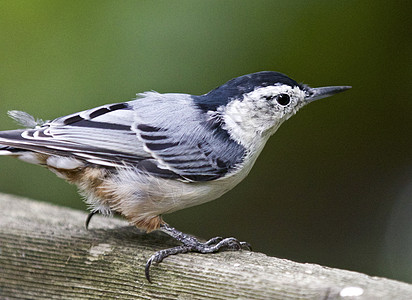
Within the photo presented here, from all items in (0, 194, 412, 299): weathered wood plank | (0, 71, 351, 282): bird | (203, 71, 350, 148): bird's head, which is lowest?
(0, 194, 412, 299): weathered wood plank

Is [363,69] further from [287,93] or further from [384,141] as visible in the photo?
[287,93]

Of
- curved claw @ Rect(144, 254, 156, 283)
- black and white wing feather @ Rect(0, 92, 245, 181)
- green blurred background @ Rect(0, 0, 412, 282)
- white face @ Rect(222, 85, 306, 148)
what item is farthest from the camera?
green blurred background @ Rect(0, 0, 412, 282)

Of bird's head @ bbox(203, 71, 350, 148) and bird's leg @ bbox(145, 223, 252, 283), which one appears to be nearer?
bird's leg @ bbox(145, 223, 252, 283)

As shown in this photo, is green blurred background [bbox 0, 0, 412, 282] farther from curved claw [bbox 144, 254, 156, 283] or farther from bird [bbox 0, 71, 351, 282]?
curved claw [bbox 144, 254, 156, 283]

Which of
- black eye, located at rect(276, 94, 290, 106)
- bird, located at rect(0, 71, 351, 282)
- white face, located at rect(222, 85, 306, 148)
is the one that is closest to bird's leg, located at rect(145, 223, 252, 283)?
bird, located at rect(0, 71, 351, 282)

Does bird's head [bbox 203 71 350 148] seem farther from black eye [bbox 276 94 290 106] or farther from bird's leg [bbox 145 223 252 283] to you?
bird's leg [bbox 145 223 252 283]

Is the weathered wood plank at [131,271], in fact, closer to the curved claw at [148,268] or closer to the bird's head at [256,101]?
the curved claw at [148,268]

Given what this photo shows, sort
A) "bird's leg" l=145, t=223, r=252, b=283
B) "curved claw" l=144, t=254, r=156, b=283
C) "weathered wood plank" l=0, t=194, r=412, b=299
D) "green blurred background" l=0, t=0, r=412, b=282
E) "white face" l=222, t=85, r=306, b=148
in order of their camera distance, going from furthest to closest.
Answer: "green blurred background" l=0, t=0, r=412, b=282, "white face" l=222, t=85, r=306, b=148, "bird's leg" l=145, t=223, r=252, b=283, "curved claw" l=144, t=254, r=156, b=283, "weathered wood plank" l=0, t=194, r=412, b=299

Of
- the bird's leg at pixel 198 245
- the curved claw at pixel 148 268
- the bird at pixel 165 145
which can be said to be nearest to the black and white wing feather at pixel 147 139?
the bird at pixel 165 145

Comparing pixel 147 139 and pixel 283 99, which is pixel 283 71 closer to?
pixel 283 99

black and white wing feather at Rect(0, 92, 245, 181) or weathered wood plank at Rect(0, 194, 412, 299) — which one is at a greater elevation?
black and white wing feather at Rect(0, 92, 245, 181)
